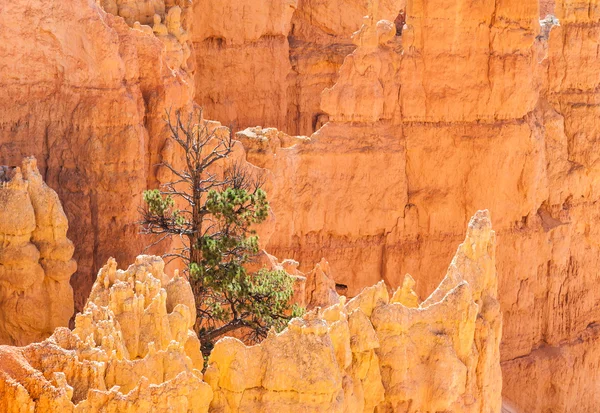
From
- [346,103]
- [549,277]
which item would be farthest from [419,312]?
[549,277]

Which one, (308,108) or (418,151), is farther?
(308,108)

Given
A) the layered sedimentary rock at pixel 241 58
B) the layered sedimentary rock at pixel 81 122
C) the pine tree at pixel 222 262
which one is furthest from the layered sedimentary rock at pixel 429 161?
the layered sedimentary rock at pixel 241 58

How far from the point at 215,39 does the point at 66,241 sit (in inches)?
617

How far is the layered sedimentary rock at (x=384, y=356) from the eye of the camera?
37.9 feet

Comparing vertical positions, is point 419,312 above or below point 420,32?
below

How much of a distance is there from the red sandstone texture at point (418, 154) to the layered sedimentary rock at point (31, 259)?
1.20 m

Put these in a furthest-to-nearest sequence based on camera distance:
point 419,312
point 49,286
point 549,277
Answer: point 549,277 → point 49,286 → point 419,312

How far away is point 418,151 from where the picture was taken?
2383 centimetres

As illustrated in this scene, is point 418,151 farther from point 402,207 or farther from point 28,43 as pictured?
point 28,43

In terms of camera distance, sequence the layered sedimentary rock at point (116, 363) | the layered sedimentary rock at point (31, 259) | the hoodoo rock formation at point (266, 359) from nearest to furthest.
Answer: the layered sedimentary rock at point (116, 363)
the hoodoo rock formation at point (266, 359)
the layered sedimentary rock at point (31, 259)

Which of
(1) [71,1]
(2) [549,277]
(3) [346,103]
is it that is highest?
(1) [71,1]

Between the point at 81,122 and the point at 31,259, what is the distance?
8.60 ft

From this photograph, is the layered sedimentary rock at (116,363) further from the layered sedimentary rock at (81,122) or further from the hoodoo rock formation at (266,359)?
the layered sedimentary rock at (81,122)

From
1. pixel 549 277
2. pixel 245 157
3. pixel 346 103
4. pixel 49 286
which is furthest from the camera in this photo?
pixel 549 277
